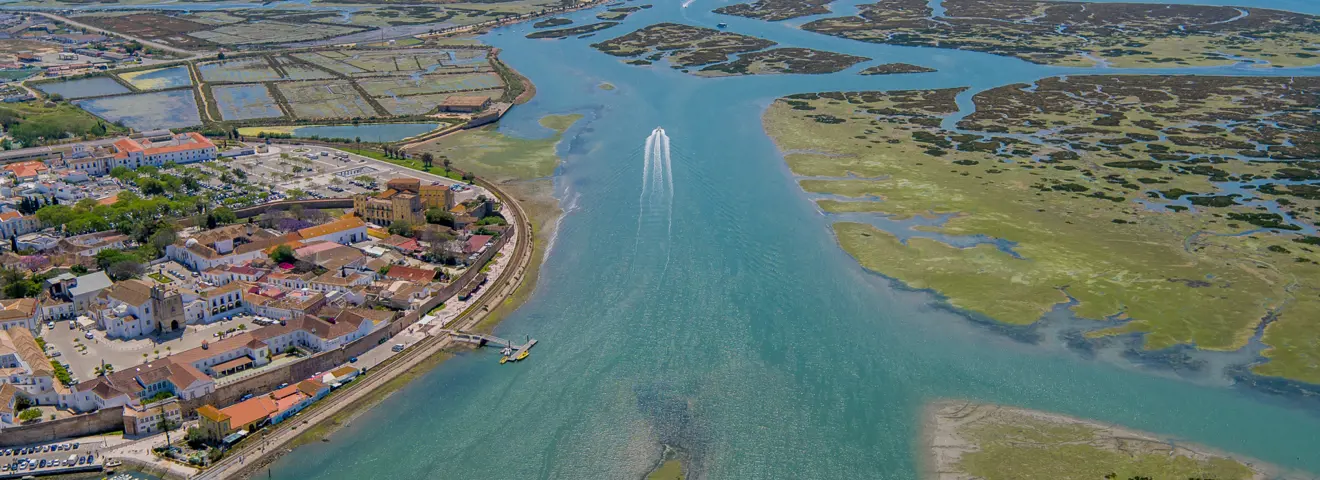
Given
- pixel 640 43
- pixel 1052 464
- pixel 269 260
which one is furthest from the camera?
pixel 640 43

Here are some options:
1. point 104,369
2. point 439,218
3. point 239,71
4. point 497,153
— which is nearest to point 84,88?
point 239,71

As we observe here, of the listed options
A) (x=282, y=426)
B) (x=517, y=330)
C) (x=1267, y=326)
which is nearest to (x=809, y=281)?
(x=517, y=330)

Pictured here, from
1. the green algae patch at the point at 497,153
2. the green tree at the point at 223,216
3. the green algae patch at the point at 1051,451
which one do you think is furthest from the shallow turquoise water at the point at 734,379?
the green tree at the point at 223,216

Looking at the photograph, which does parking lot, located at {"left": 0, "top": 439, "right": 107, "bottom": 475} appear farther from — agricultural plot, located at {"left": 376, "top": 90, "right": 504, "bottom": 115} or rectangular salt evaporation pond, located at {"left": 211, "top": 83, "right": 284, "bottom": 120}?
agricultural plot, located at {"left": 376, "top": 90, "right": 504, "bottom": 115}

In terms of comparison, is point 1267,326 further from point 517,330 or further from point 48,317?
point 48,317

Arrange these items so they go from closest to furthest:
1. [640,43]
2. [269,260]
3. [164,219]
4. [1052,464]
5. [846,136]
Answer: [1052,464] < [269,260] < [164,219] < [846,136] < [640,43]

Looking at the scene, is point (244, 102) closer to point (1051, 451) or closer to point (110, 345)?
point (110, 345)

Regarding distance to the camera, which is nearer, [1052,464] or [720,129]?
[1052,464]
